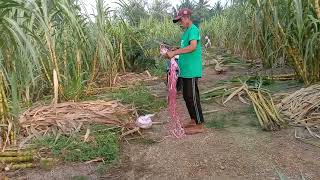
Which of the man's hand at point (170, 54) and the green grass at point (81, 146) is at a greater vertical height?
the man's hand at point (170, 54)

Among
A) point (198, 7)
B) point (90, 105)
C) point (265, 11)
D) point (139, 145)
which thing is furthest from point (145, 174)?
point (198, 7)

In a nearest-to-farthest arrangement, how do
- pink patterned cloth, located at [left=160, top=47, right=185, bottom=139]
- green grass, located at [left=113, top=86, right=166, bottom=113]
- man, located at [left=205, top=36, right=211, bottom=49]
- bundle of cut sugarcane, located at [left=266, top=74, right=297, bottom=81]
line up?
pink patterned cloth, located at [left=160, top=47, right=185, bottom=139]
green grass, located at [left=113, top=86, right=166, bottom=113]
bundle of cut sugarcane, located at [left=266, top=74, right=297, bottom=81]
man, located at [left=205, top=36, right=211, bottom=49]

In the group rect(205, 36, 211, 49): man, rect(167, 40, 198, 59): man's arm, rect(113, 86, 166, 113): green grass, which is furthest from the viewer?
→ rect(205, 36, 211, 49): man

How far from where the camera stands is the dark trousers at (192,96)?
3965 mm

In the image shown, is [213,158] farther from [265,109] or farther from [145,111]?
[145,111]

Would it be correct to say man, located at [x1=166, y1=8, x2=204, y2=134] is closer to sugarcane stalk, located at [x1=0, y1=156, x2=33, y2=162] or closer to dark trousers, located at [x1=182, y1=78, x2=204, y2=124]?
dark trousers, located at [x1=182, y1=78, x2=204, y2=124]

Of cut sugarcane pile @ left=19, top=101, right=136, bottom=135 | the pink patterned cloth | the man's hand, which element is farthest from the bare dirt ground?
the man's hand

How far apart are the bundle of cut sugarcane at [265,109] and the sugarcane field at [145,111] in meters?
0.01

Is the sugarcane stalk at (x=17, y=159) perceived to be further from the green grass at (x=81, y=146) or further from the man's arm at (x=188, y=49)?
the man's arm at (x=188, y=49)

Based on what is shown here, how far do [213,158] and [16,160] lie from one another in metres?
1.55

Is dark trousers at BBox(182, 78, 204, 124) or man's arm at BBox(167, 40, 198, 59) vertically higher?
man's arm at BBox(167, 40, 198, 59)

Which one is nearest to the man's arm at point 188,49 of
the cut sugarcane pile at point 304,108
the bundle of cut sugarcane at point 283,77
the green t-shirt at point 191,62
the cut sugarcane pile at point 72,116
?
the green t-shirt at point 191,62

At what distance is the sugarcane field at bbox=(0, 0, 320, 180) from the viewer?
309 cm

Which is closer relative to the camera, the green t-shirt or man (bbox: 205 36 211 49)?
the green t-shirt
